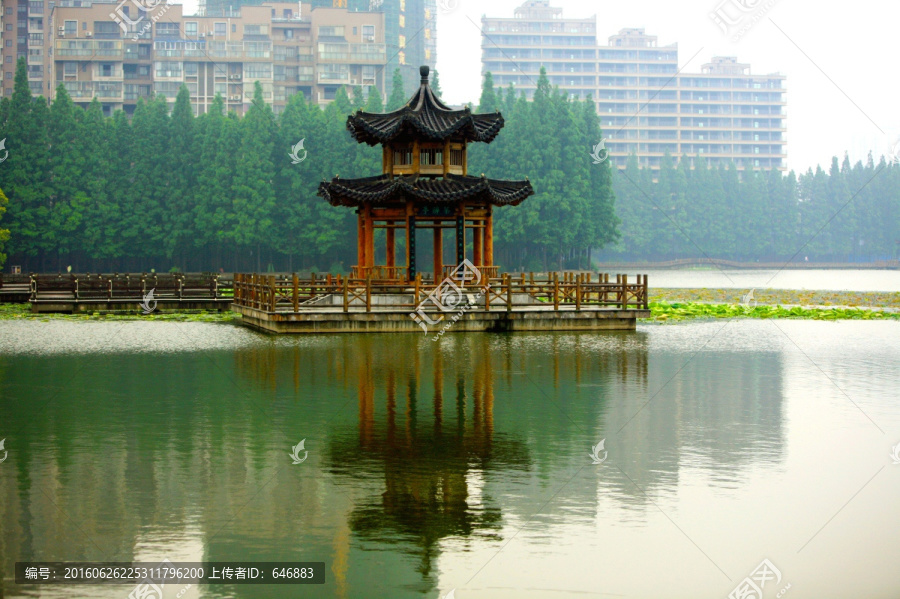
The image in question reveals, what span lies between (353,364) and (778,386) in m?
9.00

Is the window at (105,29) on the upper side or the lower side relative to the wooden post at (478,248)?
upper

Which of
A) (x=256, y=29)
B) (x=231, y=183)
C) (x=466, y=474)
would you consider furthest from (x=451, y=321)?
(x=256, y=29)

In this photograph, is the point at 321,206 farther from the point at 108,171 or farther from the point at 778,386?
the point at 778,386

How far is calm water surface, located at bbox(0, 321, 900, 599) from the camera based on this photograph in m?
8.62

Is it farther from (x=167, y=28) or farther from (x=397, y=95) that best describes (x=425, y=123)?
(x=167, y=28)

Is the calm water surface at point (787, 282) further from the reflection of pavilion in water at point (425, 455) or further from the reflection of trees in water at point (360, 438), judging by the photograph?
the reflection of pavilion in water at point (425, 455)

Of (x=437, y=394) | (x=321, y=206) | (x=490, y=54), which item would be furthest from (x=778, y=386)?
(x=490, y=54)

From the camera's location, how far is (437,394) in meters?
17.5

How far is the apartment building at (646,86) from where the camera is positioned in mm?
179500

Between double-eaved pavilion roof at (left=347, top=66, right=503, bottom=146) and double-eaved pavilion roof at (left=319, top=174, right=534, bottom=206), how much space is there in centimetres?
154

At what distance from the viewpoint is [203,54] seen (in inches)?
4611

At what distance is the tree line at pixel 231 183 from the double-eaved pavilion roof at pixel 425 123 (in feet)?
122

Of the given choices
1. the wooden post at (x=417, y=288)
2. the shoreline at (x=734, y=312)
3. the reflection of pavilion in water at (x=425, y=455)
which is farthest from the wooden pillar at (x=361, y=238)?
the reflection of pavilion in water at (x=425, y=455)

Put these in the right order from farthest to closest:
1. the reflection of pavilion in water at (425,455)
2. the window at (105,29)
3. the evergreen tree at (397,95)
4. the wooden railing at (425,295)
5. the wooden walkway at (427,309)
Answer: the window at (105,29) → the evergreen tree at (397,95) → the wooden railing at (425,295) → the wooden walkway at (427,309) → the reflection of pavilion in water at (425,455)
